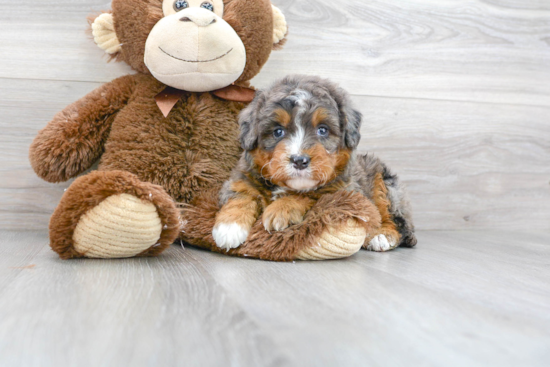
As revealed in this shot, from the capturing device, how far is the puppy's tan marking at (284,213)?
1.64 meters

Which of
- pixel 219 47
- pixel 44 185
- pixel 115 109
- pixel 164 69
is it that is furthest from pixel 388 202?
pixel 44 185

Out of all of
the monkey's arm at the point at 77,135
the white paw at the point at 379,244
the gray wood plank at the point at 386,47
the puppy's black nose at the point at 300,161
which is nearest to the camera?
the puppy's black nose at the point at 300,161

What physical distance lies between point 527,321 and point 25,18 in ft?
7.81

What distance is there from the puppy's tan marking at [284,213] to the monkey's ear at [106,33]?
0.99m

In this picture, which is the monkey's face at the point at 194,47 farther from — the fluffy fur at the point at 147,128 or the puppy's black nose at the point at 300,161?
the puppy's black nose at the point at 300,161

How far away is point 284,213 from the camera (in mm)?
1650

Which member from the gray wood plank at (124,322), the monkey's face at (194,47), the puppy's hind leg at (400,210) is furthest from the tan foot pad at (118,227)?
the puppy's hind leg at (400,210)

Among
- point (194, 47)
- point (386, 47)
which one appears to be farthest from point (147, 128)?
point (386, 47)

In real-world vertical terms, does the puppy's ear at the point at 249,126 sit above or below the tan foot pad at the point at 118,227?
above

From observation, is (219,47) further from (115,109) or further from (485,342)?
(485,342)

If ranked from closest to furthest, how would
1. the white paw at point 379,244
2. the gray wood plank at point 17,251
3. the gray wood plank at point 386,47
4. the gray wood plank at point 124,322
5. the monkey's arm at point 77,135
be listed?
the gray wood plank at point 124,322 → the gray wood plank at point 17,251 → the monkey's arm at point 77,135 → the white paw at point 379,244 → the gray wood plank at point 386,47

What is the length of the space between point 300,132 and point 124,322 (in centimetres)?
93

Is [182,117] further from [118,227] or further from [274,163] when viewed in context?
[118,227]

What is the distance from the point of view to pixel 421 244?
2270 millimetres
